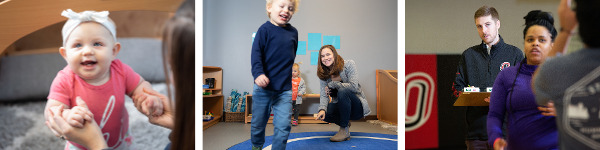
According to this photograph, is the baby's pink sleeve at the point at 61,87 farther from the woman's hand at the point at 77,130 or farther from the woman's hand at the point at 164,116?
the woman's hand at the point at 164,116

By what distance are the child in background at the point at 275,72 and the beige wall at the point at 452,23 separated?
506 millimetres

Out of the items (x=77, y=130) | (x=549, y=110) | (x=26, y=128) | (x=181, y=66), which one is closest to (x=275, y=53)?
(x=181, y=66)

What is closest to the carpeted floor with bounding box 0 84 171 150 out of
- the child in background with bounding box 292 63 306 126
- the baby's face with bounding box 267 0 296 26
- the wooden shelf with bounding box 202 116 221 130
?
the baby's face with bounding box 267 0 296 26

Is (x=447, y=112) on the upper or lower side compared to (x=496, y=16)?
lower

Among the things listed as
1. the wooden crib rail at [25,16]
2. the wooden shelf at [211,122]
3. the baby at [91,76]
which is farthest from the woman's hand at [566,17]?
the wooden shelf at [211,122]

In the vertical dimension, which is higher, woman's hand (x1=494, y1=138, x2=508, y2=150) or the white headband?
the white headband

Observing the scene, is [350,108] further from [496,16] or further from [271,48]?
[496,16]

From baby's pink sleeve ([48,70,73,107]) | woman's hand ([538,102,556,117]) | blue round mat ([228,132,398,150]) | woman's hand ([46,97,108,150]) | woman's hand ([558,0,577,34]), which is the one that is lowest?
blue round mat ([228,132,398,150])

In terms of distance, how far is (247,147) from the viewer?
1839 mm

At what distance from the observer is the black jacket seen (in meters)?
1.06

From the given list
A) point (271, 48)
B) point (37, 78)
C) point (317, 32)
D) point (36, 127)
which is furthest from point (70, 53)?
point (317, 32)

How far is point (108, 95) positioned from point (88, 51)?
0.15 m

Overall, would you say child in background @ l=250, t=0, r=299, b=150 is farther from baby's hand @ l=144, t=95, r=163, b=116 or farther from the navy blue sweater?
baby's hand @ l=144, t=95, r=163, b=116

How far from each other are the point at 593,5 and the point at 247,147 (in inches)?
64.1
